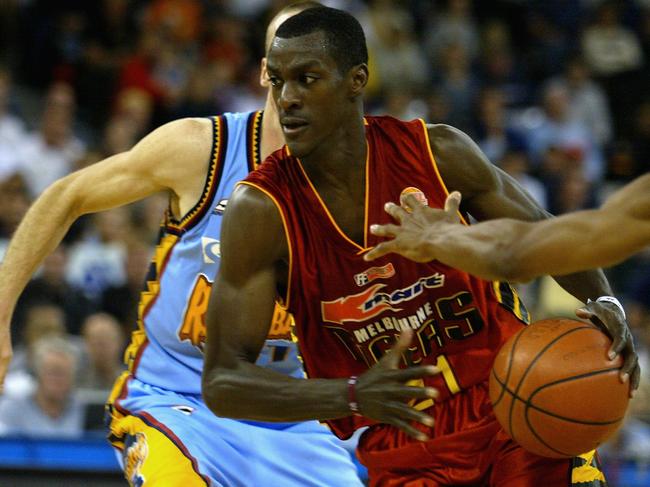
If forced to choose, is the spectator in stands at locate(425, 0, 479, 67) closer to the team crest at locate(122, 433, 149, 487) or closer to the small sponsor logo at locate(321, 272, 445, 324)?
the team crest at locate(122, 433, 149, 487)

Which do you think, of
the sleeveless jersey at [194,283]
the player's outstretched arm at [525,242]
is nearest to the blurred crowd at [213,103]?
the sleeveless jersey at [194,283]

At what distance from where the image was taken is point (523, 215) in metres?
3.94

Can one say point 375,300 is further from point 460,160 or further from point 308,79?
point 308,79

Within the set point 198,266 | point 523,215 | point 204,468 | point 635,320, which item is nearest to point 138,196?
point 198,266

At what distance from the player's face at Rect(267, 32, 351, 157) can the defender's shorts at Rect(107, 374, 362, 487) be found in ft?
4.09

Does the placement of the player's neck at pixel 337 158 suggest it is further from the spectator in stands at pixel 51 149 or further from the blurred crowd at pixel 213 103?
the spectator in stands at pixel 51 149

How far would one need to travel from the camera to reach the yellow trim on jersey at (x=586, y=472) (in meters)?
3.78

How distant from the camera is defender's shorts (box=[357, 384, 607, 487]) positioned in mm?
3762

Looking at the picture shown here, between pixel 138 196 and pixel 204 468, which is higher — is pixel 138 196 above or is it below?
above

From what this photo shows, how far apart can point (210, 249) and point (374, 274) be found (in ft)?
3.14

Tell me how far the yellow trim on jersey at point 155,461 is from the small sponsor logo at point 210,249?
2.17ft

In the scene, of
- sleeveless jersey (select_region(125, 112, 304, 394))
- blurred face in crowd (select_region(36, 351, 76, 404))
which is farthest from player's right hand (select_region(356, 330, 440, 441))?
blurred face in crowd (select_region(36, 351, 76, 404))

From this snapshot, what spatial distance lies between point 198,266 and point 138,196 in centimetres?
36

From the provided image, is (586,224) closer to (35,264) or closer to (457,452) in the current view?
(457,452)
